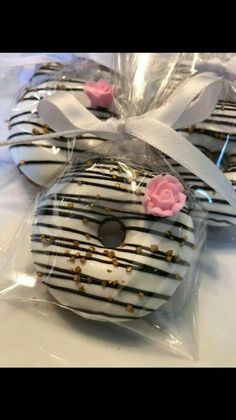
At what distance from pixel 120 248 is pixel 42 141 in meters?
0.38

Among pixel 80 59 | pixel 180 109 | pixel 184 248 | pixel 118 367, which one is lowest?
pixel 118 367

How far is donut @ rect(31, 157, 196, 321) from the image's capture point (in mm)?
932

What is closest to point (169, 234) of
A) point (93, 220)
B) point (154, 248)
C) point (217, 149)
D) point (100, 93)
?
point (154, 248)

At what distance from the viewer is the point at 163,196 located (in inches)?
37.7

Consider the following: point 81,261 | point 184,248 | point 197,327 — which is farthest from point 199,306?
point 81,261

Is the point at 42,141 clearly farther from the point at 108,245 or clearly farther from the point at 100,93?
the point at 108,245

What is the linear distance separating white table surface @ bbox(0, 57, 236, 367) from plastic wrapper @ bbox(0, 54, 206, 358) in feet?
0.08

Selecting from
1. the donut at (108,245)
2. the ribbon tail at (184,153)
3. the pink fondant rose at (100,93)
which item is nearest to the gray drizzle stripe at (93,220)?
the donut at (108,245)

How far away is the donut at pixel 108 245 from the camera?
93 cm

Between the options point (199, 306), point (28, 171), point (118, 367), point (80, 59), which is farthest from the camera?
point (80, 59)

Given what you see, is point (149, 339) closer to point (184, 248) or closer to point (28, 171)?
point (184, 248)

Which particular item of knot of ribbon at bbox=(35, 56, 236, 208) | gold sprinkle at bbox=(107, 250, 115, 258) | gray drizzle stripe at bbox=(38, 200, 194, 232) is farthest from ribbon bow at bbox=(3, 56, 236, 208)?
gold sprinkle at bbox=(107, 250, 115, 258)
